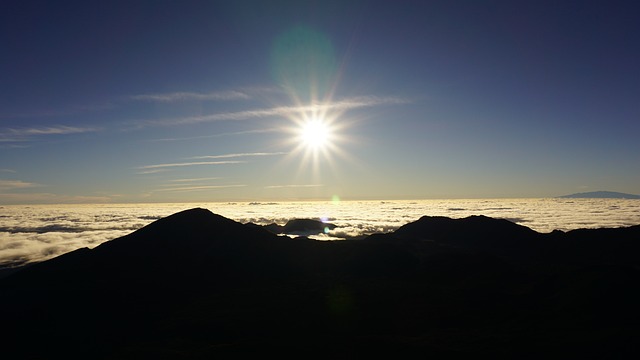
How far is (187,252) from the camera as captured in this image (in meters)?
117

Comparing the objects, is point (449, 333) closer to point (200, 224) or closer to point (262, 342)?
point (262, 342)

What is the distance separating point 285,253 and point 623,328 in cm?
8317

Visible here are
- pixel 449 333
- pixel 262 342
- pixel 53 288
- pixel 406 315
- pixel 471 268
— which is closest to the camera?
pixel 262 342

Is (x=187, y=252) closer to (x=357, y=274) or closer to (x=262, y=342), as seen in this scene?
(x=357, y=274)

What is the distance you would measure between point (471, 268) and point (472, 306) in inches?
1236

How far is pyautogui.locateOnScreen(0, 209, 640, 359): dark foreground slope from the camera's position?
61.2m

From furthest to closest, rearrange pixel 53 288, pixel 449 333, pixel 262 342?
pixel 53 288
pixel 449 333
pixel 262 342

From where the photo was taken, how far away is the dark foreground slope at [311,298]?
201ft

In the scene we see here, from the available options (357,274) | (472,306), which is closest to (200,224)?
(357,274)

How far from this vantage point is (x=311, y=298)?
294ft

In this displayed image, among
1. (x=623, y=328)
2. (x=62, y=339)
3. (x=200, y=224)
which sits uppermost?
(x=200, y=224)

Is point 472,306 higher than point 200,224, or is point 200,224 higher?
point 200,224

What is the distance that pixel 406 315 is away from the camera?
3046 inches

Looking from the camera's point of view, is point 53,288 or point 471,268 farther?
point 471,268
